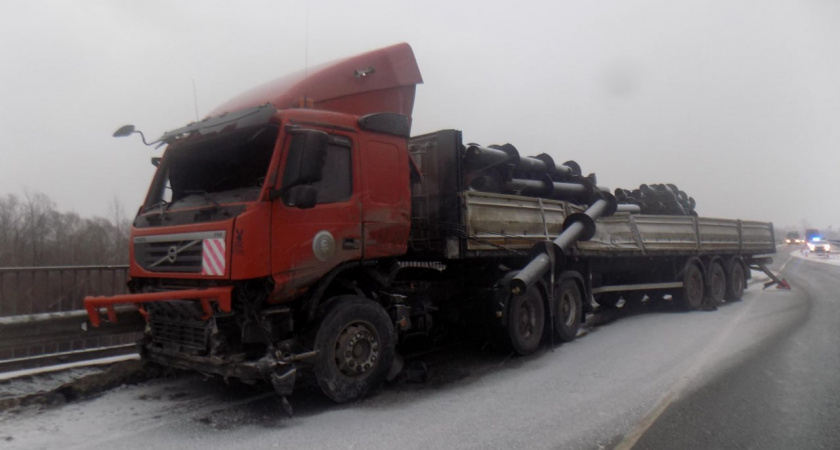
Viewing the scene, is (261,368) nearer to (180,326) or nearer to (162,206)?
(180,326)

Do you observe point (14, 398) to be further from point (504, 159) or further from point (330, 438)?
point (504, 159)

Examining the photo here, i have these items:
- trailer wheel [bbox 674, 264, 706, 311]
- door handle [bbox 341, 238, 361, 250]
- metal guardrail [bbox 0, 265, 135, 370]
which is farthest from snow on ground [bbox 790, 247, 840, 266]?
metal guardrail [bbox 0, 265, 135, 370]

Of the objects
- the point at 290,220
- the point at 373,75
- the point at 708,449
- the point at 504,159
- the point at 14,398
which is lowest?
the point at 708,449

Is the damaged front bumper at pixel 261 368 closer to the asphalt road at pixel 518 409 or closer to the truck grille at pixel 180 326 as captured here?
the truck grille at pixel 180 326

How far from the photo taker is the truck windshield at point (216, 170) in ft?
16.5

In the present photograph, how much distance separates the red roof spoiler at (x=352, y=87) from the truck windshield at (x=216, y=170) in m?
0.64

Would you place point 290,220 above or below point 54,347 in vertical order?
above

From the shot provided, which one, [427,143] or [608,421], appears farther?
[427,143]

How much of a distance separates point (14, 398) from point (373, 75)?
4766mm

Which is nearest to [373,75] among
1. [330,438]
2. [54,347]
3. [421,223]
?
[421,223]

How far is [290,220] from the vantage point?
490cm

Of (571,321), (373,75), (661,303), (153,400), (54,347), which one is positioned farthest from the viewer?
(661,303)

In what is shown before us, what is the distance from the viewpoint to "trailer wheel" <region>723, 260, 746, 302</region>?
45.1 ft

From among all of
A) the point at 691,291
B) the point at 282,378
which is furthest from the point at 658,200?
the point at 282,378
